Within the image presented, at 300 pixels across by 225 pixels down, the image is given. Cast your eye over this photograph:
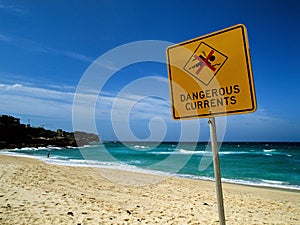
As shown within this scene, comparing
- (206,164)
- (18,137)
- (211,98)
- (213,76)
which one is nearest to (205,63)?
(213,76)

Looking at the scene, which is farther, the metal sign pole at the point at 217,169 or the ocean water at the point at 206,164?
the ocean water at the point at 206,164

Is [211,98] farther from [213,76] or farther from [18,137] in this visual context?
[18,137]

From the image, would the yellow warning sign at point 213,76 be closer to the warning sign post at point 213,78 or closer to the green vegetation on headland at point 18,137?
the warning sign post at point 213,78

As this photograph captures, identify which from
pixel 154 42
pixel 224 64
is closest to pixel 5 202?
pixel 154 42

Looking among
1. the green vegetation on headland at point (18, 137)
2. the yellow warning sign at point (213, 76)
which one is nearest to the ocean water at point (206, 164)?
the yellow warning sign at point (213, 76)

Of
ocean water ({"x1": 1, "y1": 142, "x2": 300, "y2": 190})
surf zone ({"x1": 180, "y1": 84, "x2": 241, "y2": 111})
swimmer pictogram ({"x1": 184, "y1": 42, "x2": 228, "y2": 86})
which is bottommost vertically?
ocean water ({"x1": 1, "y1": 142, "x2": 300, "y2": 190})

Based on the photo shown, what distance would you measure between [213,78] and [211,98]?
13 centimetres

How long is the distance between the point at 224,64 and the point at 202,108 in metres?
0.30

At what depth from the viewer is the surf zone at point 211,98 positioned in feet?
4.12

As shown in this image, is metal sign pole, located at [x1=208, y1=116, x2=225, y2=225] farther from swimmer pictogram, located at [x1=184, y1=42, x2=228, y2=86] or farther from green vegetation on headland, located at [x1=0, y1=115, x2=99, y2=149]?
green vegetation on headland, located at [x1=0, y1=115, x2=99, y2=149]

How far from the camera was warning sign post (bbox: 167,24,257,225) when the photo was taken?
123 centimetres

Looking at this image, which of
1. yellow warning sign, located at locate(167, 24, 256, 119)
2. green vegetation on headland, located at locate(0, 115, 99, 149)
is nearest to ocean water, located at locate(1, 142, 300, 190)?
yellow warning sign, located at locate(167, 24, 256, 119)

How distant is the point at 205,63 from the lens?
1355mm

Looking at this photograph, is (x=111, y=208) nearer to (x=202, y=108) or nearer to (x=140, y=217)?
(x=140, y=217)
